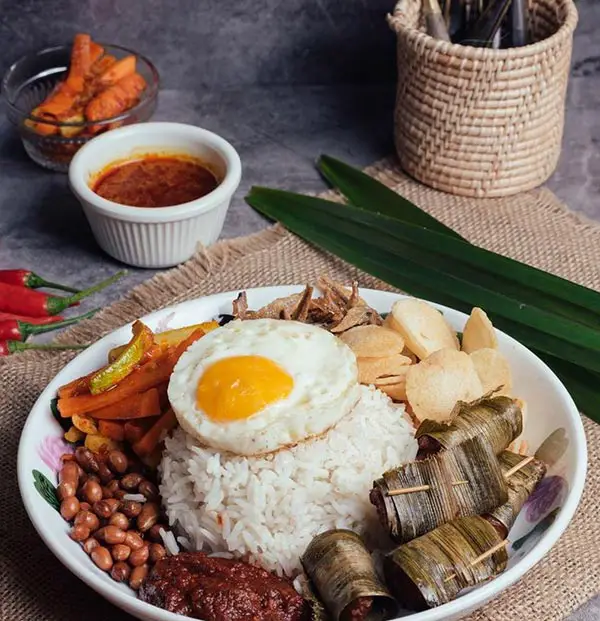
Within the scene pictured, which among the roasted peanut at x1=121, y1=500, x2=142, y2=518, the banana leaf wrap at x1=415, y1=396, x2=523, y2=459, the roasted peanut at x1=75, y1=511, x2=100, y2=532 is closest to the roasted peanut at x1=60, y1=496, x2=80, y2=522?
the roasted peanut at x1=75, y1=511, x2=100, y2=532

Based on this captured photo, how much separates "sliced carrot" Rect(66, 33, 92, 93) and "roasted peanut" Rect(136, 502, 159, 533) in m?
2.38

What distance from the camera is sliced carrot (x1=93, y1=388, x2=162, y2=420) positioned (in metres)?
2.87

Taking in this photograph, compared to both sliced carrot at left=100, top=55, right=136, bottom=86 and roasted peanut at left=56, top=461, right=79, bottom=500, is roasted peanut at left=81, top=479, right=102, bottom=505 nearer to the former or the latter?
roasted peanut at left=56, top=461, right=79, bottom=500

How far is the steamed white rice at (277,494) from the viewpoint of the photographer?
2580 millimetres

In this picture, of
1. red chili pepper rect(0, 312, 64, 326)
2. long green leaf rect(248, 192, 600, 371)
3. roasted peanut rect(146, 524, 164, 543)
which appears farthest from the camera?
red chili pepper rect(0, 312, 64, 326)

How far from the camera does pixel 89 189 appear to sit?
12.6ft

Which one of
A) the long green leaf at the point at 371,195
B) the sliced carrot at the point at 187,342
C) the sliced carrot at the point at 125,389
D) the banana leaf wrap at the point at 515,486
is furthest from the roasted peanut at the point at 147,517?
the long green leaf at the point at 371,195

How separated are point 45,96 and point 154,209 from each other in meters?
1.38

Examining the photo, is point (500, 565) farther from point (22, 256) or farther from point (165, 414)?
point (22, 256)

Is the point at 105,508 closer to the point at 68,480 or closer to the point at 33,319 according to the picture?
the point at 68,480

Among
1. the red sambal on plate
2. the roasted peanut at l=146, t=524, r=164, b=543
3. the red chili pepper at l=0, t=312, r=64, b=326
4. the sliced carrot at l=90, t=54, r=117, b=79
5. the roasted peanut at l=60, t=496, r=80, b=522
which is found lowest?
the red chili pepper at l=0, t=312, r=64, b=326

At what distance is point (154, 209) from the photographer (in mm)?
3719

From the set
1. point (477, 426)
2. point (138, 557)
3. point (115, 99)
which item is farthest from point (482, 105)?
point (138, 557)

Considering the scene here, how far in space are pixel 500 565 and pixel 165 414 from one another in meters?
1.02
